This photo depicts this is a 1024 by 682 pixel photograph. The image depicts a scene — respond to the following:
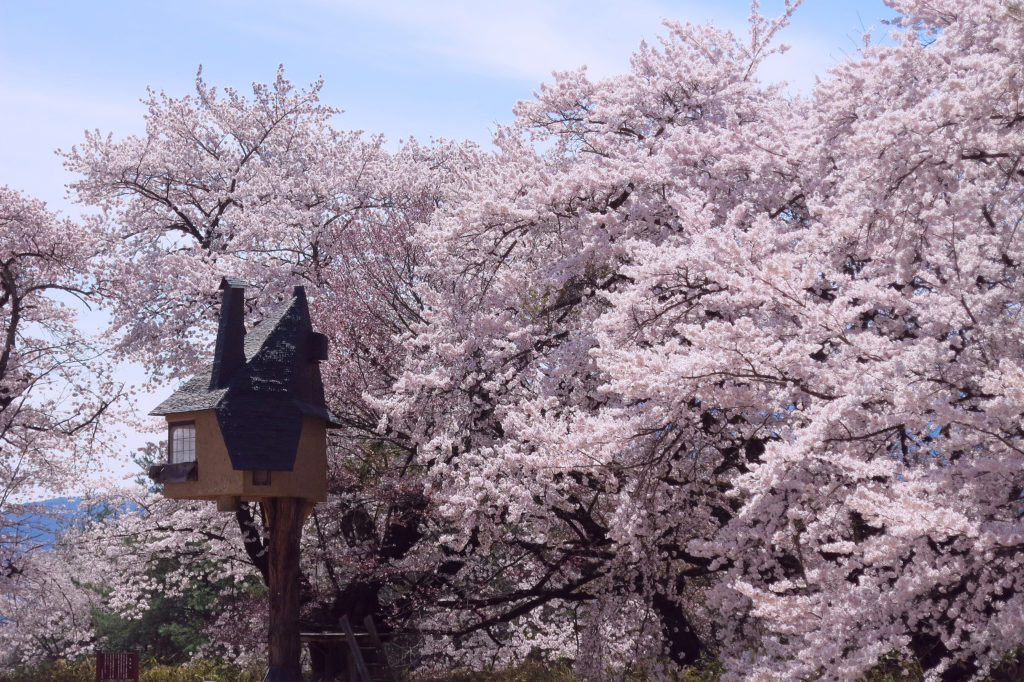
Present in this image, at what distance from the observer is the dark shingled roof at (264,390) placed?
382 inches

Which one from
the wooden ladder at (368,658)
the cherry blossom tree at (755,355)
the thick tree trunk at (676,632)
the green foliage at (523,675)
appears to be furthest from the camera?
the green foliage at (523,675)

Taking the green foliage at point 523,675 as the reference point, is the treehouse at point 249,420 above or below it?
above

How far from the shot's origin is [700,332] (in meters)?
6.45

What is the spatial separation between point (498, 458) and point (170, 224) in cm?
1018

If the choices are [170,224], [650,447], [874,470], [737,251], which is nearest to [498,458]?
[650,447]

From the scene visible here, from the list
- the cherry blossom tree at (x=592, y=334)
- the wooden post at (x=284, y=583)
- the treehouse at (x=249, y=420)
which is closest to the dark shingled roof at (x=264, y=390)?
the treehouse at (x=249, y=420)

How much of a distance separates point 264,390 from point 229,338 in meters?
0.68

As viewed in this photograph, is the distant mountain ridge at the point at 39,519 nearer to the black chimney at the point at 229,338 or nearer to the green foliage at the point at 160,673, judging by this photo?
the green foliage at the point at 160,673

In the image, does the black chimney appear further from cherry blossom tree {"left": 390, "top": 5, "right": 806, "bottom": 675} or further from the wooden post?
cherry blossom tree {"left": 390, "top": 5, "right": 806, "bottom": 675}

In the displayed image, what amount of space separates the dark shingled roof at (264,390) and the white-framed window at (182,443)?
0.60 feet

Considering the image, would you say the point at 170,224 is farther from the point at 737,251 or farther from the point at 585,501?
the point at 737,251

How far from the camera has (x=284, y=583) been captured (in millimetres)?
10312

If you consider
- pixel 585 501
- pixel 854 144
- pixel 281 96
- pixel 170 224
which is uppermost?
pixel 281 96

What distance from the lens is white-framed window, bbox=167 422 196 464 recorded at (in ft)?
32.9
